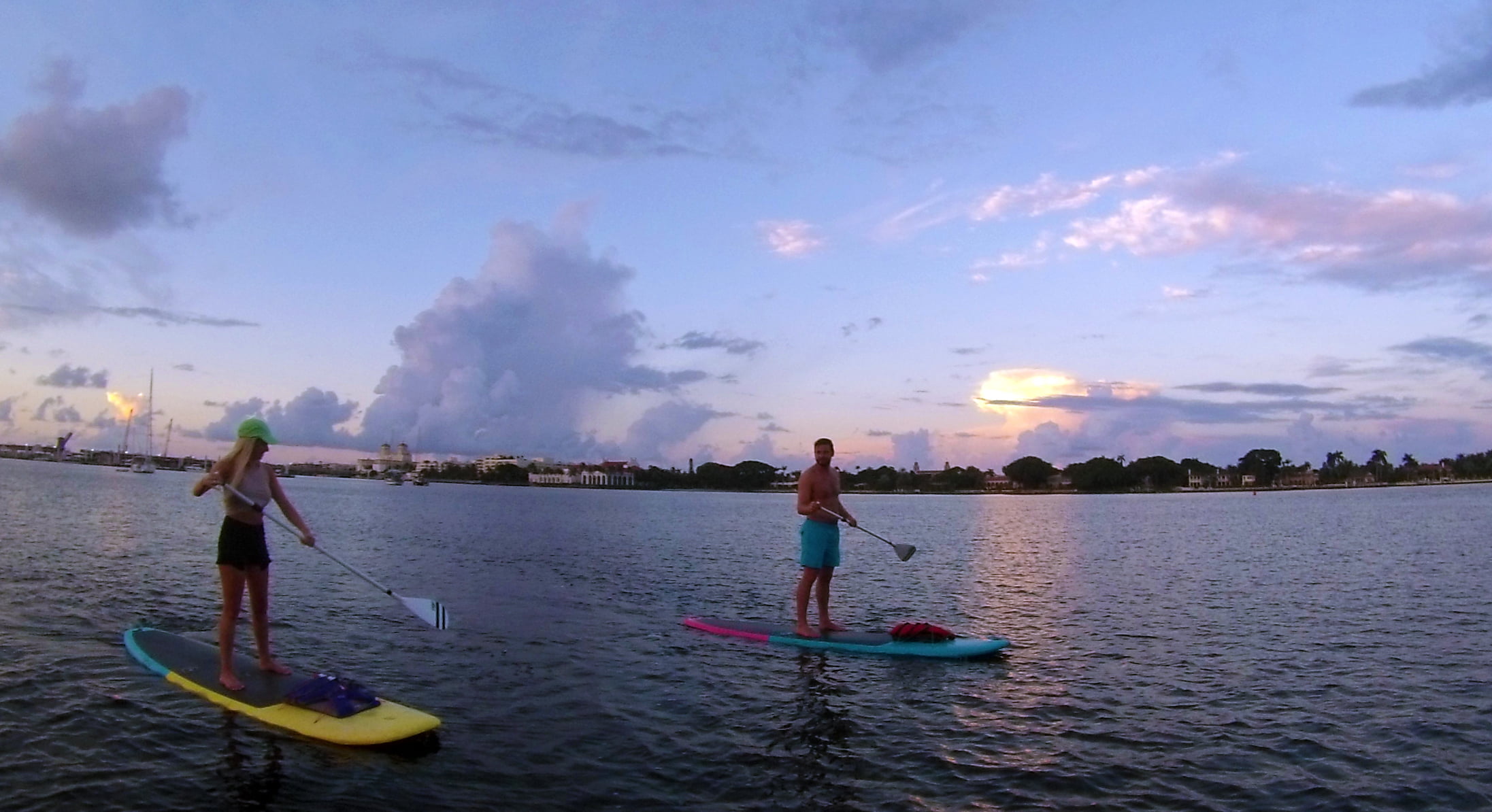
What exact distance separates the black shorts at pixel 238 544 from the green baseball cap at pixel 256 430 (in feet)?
3.06

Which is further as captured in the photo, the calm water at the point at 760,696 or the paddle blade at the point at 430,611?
the paddle blade at the point at 430,611

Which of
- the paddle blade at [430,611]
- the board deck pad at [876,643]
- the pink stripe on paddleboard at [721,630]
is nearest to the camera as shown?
the paddle blade at [430,611]

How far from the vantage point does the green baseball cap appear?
10.1m

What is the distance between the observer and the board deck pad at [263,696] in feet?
30.0

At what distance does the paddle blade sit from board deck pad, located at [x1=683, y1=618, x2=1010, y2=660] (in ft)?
18.8

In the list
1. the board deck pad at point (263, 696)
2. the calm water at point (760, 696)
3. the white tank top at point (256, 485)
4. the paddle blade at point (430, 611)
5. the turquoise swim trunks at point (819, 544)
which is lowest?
the calm water at point (760, 696)

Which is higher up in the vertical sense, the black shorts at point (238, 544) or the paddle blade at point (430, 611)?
the black shorts at point (238, 544)

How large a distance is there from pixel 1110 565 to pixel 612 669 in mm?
25622

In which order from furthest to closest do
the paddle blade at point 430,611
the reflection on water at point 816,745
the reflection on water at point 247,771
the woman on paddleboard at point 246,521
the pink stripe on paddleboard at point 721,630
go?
the pink stripe on paddleboard at point 721,630, the paddle blade at point 430,611, the woman on paddleboard at point 246,521, the reflection on water at point 816,745, the reflection on water at point 247,771

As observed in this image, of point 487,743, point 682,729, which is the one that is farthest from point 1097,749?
point 487,743

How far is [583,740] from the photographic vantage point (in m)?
9.84

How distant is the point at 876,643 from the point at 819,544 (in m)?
1.97

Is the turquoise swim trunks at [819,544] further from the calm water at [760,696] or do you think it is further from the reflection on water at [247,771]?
the reflection on water at [247,771]

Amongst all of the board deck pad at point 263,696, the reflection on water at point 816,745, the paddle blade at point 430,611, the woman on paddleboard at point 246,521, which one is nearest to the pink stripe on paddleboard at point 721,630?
the reflection on water at point 816,745
